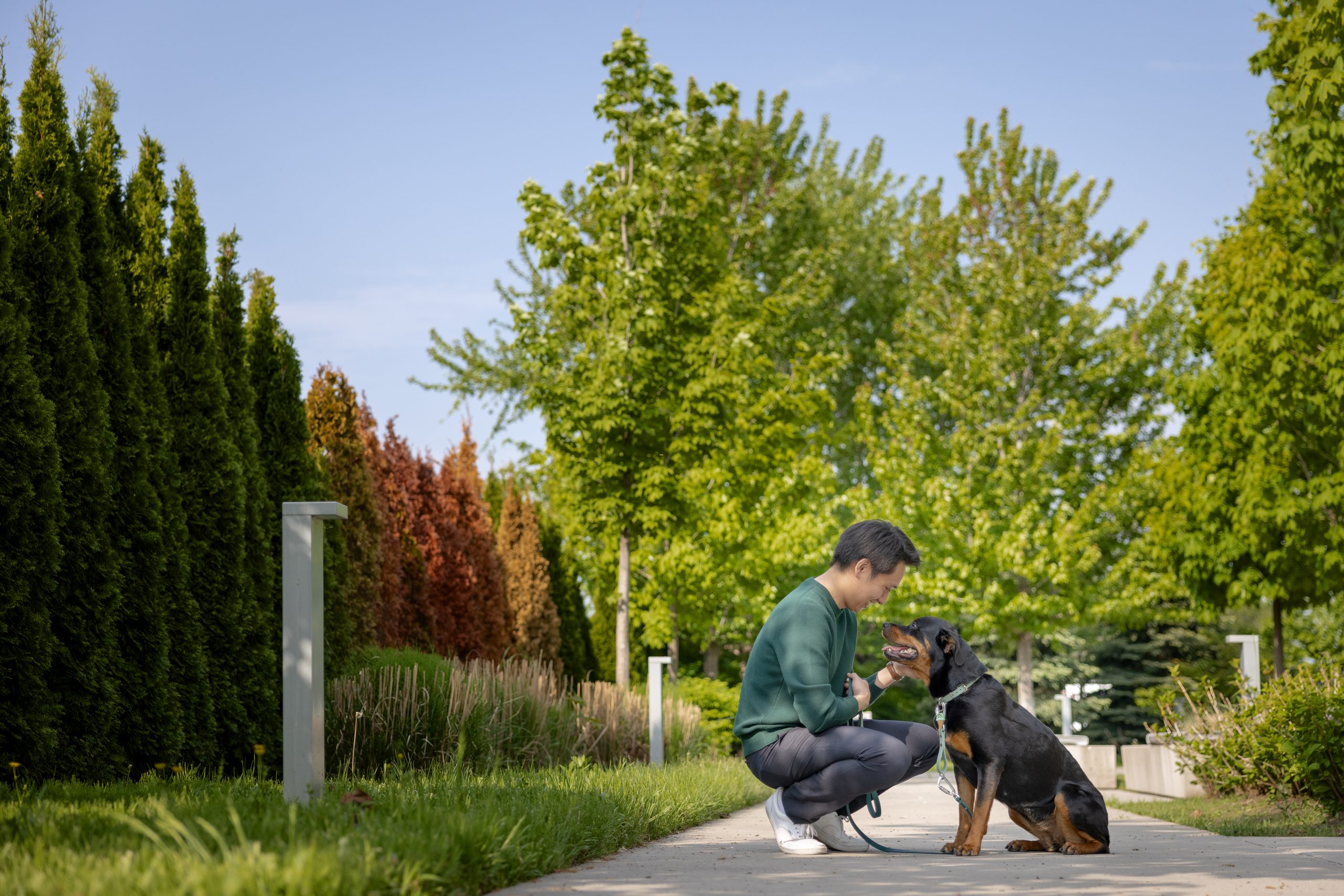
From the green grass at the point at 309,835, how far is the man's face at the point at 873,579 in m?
1.69

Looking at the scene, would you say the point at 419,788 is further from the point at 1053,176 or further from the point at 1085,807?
the point at 1053,176

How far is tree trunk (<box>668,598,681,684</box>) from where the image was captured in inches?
798

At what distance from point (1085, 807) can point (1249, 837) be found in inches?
82.1

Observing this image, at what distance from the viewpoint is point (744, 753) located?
18.7ft

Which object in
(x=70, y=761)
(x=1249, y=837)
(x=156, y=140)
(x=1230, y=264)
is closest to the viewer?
(x=1249, y=837)

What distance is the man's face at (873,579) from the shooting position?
5.33 metres

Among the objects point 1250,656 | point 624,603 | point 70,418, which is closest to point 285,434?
point 70,418

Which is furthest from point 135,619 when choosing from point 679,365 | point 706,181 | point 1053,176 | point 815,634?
point 1053,176

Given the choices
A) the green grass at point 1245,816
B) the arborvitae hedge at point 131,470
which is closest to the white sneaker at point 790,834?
the green grass at point 1245,816

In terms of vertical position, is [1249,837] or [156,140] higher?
[156,140]

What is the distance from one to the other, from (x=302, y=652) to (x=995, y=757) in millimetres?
3170

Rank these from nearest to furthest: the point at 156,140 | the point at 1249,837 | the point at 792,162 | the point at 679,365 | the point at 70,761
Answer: the point at 1249,837 < the point at 70,761 < the point at 156,140 < the point at 679,365 < the point at 792,162

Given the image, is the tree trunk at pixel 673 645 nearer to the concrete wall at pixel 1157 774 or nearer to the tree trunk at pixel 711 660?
the tree trunk at pixel 711 660

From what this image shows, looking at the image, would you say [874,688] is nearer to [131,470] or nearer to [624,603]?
[131,470]
